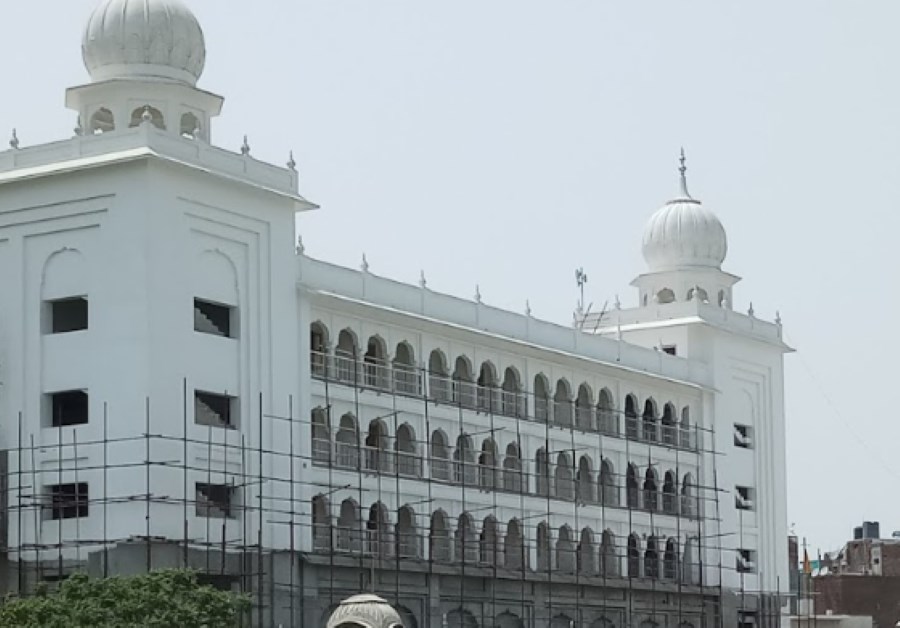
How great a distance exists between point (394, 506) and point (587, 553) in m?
9.81

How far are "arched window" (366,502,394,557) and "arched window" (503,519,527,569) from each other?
18.4ft

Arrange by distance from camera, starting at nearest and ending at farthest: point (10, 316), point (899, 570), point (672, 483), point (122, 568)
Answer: point (122, 568) → point (10, 316) → point (672, 483) → point (899, 570)

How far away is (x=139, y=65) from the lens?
45.4m

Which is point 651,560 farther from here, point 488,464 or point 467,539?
point 467,539

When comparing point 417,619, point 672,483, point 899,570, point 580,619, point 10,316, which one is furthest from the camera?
point 899,570

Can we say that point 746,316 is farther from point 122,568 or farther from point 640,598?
point 122,568

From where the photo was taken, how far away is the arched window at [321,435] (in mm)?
46938

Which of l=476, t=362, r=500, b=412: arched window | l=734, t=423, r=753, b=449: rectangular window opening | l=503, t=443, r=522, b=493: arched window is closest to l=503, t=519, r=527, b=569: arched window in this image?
l=503, t=443, r=522, b=493: arched window

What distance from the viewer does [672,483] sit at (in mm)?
60844

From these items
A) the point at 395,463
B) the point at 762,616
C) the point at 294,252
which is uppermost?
the point at 294,252

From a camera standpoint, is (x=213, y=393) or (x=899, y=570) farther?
(x=899, y=570)

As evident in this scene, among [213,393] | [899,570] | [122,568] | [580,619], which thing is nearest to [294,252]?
[213,393]

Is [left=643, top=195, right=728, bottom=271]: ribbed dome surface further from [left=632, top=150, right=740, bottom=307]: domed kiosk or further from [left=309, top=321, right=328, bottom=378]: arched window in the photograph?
[left=309, top=321, right=328, bottom=378]: arched window

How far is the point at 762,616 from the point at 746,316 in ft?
31.0
